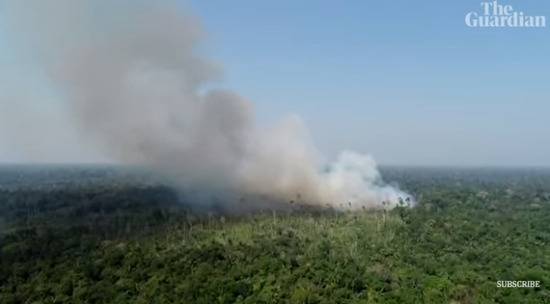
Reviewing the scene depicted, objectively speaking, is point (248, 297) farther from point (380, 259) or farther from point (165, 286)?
point (380, 259)

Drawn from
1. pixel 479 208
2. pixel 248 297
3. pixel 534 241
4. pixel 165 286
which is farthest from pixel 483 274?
pixel 479 208

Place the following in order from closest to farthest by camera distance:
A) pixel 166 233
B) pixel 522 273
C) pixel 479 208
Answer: pixel 522 273, pixel 166 233, pixel 479 208

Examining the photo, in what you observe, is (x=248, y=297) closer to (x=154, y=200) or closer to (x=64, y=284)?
(x=64, y=284)

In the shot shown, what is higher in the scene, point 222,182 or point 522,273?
point 222,182

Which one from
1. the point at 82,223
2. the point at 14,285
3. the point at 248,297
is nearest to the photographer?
the point at 248,297

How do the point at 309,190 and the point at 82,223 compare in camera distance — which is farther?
the point at 309,190

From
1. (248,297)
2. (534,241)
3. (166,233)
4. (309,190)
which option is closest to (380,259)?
(248,297)
